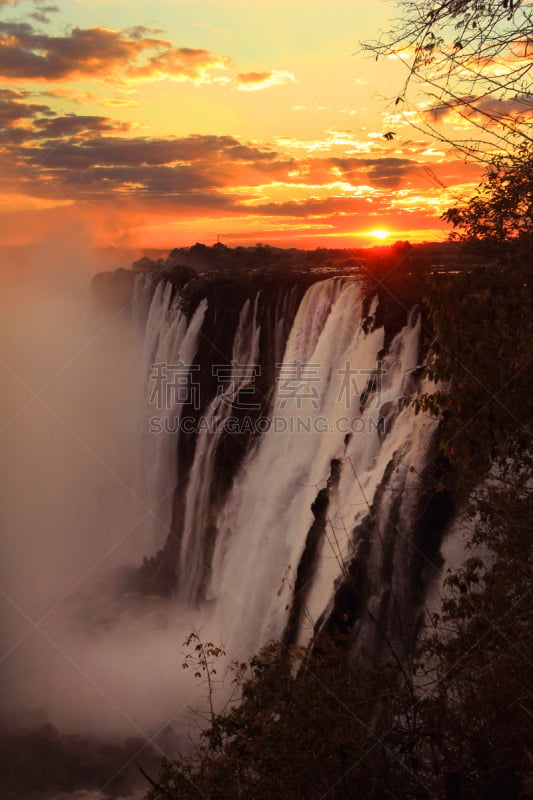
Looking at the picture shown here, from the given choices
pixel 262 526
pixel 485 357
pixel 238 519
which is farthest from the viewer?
pixel 238 519

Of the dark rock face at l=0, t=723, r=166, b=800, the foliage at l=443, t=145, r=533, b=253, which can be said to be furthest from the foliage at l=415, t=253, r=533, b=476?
the dark rock face at l=0, t=723, r=166, b=800

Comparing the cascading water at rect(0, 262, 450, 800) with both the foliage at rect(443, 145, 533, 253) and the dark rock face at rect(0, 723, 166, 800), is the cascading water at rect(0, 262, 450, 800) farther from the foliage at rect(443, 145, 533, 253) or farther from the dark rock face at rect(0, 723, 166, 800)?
the foliage at rect(443, 145, 533, 253)

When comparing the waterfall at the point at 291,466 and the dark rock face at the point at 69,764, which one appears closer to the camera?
the waterfall at the point at 291,466

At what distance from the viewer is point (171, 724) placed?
1495 centimetres

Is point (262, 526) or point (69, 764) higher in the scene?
point (262, 526)

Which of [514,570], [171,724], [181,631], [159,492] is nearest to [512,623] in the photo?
[514,570]

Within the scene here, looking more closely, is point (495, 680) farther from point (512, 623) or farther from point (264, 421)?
point (264, 421)

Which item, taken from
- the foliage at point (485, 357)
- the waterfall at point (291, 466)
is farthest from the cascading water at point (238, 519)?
the foliage at point (485, 357)

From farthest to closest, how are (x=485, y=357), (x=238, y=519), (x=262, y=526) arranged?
(x=238, y=519) → (x=262, y=526) → (x=485, y=357)

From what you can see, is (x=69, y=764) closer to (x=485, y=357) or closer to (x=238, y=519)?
(x=238, y=519)

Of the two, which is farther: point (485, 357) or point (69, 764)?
point (69, 764)

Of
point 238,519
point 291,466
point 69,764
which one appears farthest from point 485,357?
point 69,764

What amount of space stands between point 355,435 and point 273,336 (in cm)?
833

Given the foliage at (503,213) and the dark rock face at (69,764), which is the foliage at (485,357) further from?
the dark rock face at (69,764)
